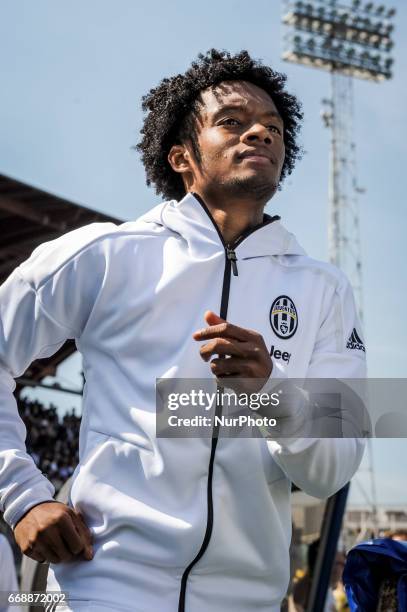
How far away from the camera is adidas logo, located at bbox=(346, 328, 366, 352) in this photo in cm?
247

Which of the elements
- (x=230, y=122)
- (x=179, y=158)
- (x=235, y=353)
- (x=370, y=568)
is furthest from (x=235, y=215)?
(x=370, y=568)

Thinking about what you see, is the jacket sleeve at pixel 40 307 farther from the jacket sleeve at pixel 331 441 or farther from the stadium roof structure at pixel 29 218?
the stadium roof structure at pixel 29 218

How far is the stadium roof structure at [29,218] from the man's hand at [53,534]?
14.9 meters

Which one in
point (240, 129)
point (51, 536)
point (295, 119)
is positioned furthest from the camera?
point (295, 119)

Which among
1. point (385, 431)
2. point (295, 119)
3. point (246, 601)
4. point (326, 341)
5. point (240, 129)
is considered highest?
point (295, 119)

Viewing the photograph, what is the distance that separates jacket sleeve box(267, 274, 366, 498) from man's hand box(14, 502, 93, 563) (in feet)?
1.62

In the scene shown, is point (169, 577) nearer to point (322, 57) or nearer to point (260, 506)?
point (260, 506)

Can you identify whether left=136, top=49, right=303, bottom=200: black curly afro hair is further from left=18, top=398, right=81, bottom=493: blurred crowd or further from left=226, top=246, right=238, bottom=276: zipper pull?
left=18, top=398, right=81, bottom=493: blurred crowd

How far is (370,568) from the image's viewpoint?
2373mm

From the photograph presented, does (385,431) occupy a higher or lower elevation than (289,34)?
lower

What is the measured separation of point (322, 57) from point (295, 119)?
25302 millimetres

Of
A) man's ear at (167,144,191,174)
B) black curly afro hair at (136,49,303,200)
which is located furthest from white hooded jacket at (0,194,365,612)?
black curly afro hair at (136,49,303,200)

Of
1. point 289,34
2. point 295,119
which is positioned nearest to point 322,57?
point 289,34

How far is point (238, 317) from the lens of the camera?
7.68 ft
